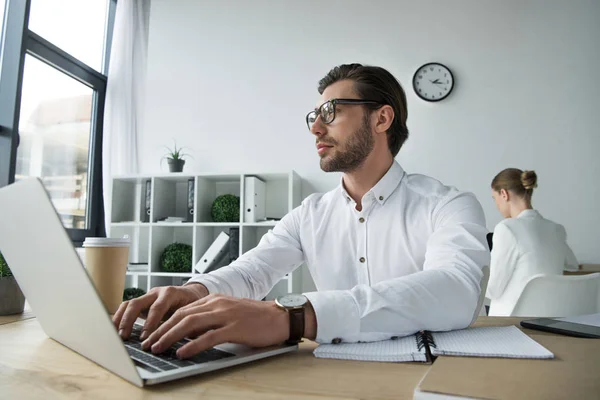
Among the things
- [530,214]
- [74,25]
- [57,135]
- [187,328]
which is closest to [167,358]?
[187,328]

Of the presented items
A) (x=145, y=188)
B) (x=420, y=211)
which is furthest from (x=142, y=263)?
(x=420, y=211)

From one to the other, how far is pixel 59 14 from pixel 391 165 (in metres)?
3.11

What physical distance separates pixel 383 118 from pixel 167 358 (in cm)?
124

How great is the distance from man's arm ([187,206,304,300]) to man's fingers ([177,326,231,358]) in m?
0.45

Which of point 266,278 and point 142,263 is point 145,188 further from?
point 266,278

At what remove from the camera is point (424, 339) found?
2.46 ft

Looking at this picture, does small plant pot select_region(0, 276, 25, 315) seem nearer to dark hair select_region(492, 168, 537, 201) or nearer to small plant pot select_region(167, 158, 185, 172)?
small plant pot select_region(167, 158, 185, 172)

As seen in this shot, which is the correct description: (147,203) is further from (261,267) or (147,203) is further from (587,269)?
(587,269)

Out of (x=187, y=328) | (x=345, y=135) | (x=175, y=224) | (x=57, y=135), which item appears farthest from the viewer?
(x=57, y=135)

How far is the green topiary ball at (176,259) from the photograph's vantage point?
336cm

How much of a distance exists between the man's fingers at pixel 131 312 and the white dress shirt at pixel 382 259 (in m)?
0.25

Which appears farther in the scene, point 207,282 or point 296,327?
point 207,282

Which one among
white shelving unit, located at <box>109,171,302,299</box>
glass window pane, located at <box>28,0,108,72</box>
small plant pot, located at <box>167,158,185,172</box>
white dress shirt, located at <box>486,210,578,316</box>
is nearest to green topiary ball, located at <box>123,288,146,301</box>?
white shelving unit, located at <box>109,171,302,299</box>

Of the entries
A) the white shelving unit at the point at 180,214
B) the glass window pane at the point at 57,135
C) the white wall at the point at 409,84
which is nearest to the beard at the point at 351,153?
the white shelving unit at the point at 180,214
